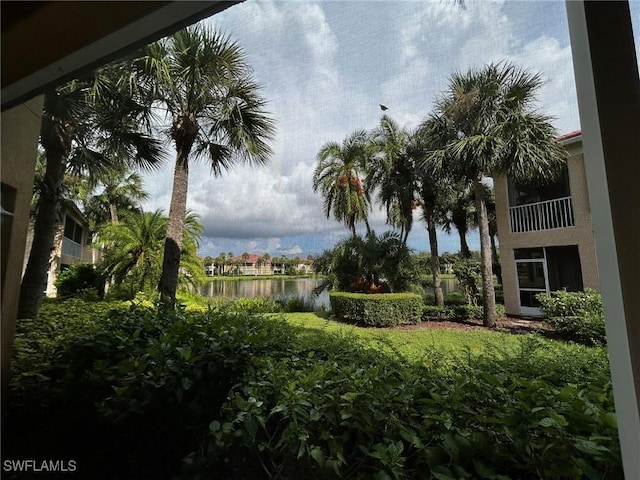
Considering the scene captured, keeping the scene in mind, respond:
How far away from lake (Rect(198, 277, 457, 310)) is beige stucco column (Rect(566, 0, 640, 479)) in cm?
95

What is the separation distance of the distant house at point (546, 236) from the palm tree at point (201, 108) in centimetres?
89

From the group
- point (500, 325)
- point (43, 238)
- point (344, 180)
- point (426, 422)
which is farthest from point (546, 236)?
point (43, 238)

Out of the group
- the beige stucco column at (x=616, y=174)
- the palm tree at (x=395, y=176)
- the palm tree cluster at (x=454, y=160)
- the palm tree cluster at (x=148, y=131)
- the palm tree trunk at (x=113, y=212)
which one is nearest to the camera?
the beige stucco column at (x=616, y=174)

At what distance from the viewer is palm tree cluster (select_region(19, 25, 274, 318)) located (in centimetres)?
A: 111

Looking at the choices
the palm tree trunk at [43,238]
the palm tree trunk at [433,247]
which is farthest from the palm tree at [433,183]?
the palm tree trunk at [43,238]

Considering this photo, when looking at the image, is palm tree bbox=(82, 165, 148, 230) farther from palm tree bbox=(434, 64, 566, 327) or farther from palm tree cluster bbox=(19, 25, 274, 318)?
palm tree bbox=(434, 64, 566, 327)

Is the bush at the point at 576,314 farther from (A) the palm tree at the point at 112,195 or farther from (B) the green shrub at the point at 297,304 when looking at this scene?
(A) the palm tree at the point at 112,195

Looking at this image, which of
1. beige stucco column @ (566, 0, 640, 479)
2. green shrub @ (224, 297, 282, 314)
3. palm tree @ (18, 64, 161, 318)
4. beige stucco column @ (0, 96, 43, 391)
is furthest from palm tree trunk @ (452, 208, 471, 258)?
beige stucco column @ (0, 96, 43, 391)

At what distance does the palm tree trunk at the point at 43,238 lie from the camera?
107 cm

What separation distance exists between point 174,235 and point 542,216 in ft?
4.89

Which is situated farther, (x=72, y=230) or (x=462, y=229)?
(x=72, y=230)

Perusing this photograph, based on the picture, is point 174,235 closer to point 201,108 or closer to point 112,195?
point 112,195

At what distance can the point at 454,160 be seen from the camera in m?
0.95

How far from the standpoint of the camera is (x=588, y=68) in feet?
1.34
